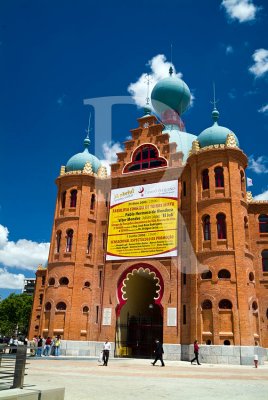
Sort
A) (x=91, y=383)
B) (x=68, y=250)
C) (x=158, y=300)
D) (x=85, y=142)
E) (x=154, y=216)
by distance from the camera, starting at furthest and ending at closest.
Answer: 1. (x=85, y=142)
2. (x=68, y=250)
3. (x=154, y=216)
4. (x=158, y=300)
5. (x=91, y=383)

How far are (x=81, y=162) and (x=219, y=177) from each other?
51.2 feet

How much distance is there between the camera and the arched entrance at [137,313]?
1352 inches

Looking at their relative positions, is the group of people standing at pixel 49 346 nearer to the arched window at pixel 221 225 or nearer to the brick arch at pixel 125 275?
the brick arch at pixel 125 275

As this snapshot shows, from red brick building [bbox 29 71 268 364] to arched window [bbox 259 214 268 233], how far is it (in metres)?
0.14

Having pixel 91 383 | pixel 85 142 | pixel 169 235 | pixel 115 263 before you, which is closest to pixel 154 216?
pixel 169 235

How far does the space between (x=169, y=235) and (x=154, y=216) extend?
2.57 metres

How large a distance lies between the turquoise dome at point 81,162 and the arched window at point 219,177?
14.4m

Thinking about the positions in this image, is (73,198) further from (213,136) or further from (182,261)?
(213,136)

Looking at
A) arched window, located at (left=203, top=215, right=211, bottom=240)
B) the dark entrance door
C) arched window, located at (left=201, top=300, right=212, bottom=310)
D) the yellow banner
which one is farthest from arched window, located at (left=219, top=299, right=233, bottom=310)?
the dark entrance door

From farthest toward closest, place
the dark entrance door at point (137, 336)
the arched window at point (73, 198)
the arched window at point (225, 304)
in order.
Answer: the arched window at point (73, 198) < the dark entrance door at point (137, 336) < the arched window at point (225, 304)

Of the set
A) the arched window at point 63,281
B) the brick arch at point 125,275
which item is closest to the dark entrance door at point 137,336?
the brick arch at point 125,275

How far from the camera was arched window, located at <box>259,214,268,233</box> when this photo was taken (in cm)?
3703

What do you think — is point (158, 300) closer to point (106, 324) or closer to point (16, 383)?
point (106, 324)

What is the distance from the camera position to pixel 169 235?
3356 cm
